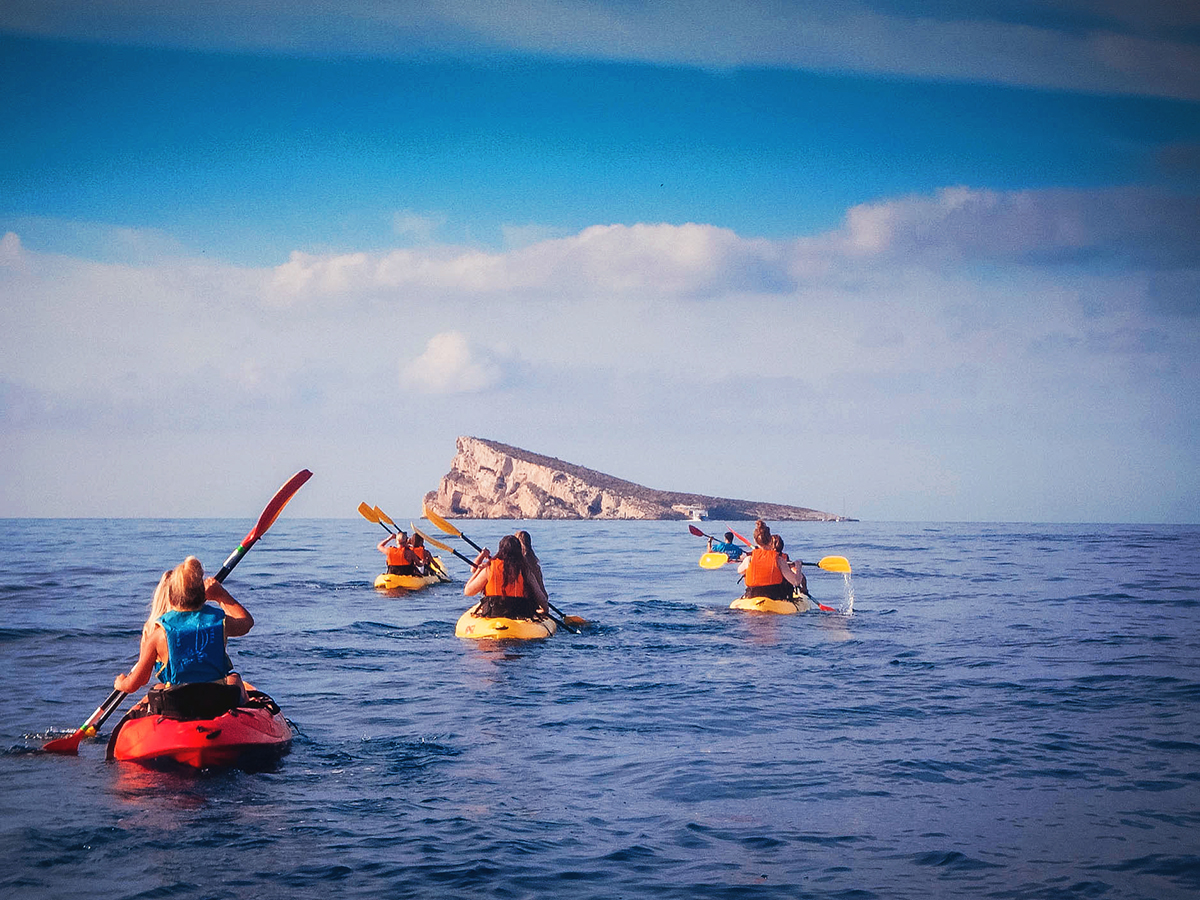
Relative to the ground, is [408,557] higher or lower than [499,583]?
lower

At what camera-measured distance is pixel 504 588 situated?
15.9 metres

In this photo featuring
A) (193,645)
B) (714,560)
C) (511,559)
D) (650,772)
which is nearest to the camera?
(193,645)

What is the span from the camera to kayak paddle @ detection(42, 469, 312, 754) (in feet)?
28.7

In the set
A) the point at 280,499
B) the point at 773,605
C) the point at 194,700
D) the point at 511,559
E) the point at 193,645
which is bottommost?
the point at 773,605

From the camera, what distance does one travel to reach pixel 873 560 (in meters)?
44.2

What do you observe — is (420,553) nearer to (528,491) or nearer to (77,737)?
(77,737)

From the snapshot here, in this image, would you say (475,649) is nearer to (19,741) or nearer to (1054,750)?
(19,741)

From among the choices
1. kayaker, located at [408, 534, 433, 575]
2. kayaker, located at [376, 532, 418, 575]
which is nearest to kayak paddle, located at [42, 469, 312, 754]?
kayaker, located at [376, 532, 418, 575]

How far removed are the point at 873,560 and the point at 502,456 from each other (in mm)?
118105

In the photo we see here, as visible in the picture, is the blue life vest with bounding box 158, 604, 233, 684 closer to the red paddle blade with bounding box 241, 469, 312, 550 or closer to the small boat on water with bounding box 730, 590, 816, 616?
the red paddle blade with bounding box 241, 469, 312, 550

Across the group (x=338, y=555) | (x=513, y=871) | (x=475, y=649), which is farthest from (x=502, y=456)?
(x=513, y=871)

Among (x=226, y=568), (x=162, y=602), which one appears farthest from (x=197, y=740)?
(x=226, y=568)

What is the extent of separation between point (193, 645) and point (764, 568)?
527 inches

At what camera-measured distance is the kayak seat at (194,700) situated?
25.8ft
